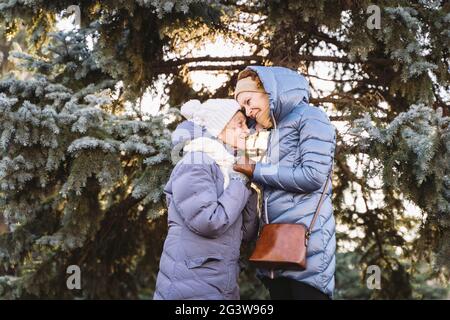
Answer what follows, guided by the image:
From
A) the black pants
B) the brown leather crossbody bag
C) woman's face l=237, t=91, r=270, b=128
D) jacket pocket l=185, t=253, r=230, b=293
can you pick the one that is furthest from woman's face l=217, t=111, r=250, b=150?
the black pants

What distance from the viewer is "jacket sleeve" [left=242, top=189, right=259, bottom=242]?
123 inches

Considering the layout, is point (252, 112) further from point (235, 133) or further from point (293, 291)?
point (293, 291)

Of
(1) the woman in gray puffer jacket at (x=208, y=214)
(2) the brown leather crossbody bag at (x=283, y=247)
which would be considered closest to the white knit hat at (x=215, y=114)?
(1) the woman in gray puffer jacket at (x=208, y=214)

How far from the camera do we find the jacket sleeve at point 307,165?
296 cm

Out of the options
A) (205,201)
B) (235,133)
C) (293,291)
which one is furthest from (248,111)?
(293,291)

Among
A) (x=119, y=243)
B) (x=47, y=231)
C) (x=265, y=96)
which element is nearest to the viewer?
(x=265, y=96)

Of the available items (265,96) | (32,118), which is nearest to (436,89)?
(265,96)

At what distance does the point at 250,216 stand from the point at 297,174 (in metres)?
0.38

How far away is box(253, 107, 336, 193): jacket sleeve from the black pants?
49 cm

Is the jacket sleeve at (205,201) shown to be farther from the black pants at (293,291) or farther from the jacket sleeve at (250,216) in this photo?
the black pants at (293,291)

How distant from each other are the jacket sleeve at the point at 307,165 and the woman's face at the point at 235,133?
0.18 meters
